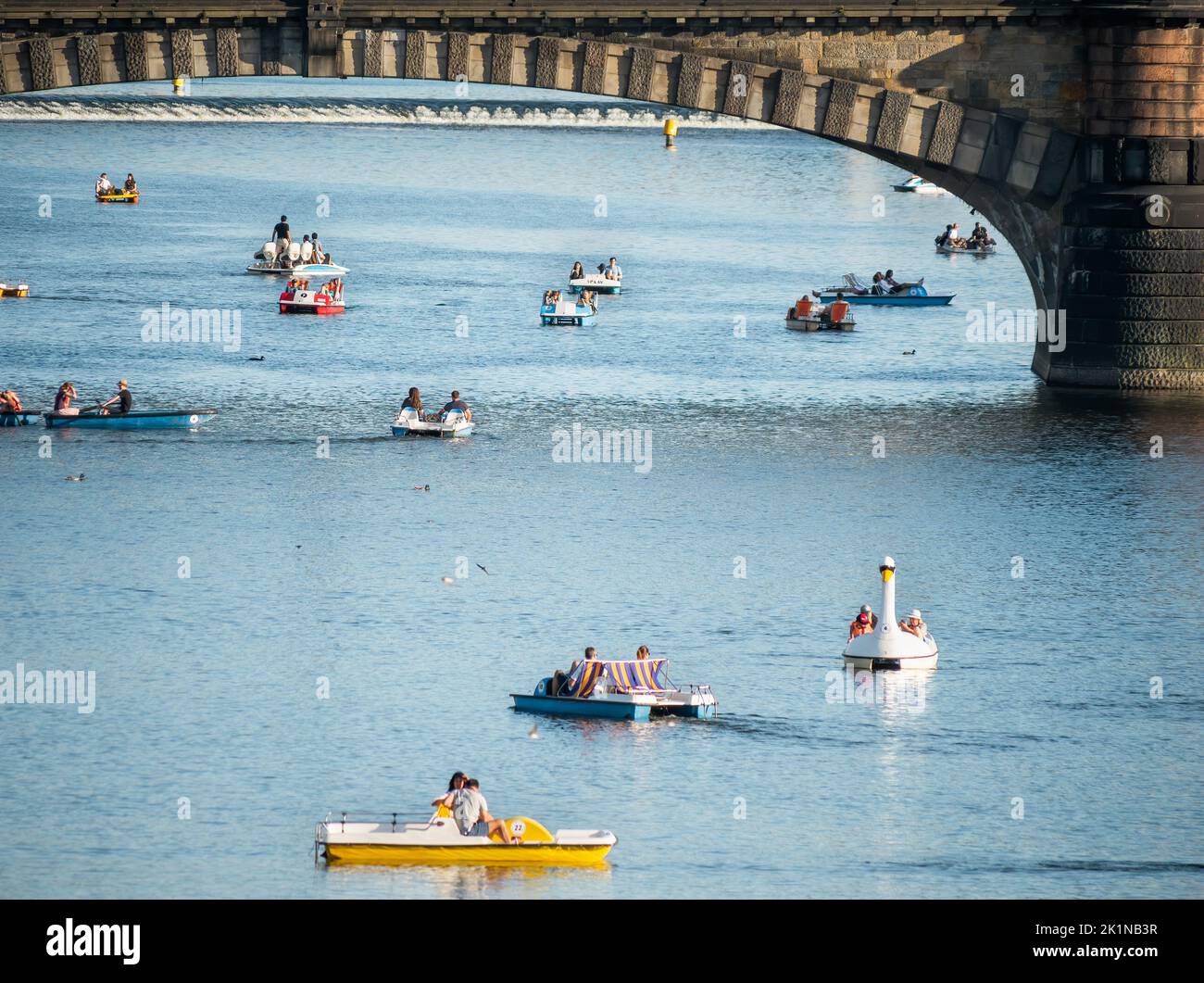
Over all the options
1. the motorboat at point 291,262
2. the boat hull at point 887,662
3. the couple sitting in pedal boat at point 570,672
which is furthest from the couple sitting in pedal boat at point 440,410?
the motorboat at point 291,262

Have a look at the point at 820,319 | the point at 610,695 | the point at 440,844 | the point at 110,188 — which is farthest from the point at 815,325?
the point at 110,188

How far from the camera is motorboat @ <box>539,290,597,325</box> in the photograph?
12150 cm

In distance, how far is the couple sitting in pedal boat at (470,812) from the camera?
4619cm

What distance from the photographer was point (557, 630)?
61.7 meters

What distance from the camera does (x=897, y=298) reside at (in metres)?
133

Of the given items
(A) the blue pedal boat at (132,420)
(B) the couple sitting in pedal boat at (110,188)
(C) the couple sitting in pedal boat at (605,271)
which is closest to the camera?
(A) the blue pedal boat at (132,420)

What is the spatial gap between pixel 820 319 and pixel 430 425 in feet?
127

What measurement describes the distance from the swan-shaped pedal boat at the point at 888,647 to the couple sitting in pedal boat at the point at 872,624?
1.11 ft

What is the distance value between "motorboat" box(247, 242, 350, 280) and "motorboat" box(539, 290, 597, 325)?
2404cm

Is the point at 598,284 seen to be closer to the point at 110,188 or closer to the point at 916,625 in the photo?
the point at 110,188

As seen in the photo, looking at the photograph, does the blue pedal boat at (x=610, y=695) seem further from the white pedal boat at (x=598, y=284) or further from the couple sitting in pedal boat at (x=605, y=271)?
the couple sitting in pedal boat at (x=605, y=271)

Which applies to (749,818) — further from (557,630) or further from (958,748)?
(557,630)

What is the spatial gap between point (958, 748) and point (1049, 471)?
29361mm
